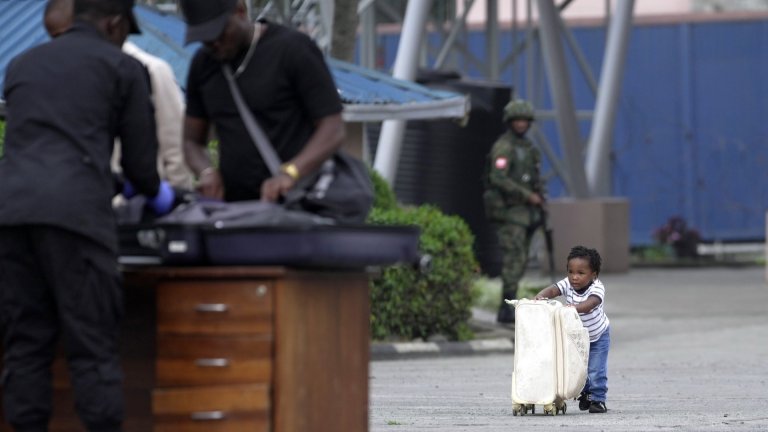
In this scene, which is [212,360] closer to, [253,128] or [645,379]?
[253,128]

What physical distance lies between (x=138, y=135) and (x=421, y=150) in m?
18.4

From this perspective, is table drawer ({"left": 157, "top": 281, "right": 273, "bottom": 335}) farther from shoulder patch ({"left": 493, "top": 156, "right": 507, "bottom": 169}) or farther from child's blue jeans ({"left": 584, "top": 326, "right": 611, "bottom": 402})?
shoulder patch ({"left": 493, "top": 156, "right": 507, "bottom": 169})

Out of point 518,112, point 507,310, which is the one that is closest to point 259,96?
point 518,112

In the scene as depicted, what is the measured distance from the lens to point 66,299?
647 cm

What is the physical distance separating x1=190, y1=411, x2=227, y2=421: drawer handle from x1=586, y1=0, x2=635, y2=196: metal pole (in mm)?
20441

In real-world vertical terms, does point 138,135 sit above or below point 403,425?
above

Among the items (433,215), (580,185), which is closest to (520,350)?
(433,215)

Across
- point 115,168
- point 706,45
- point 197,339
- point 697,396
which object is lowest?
point 697,396

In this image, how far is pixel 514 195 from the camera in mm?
18016

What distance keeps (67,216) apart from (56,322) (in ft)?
1.39

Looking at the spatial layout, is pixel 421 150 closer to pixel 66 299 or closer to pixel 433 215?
pixel 433 215

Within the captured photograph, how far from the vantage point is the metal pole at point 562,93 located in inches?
980

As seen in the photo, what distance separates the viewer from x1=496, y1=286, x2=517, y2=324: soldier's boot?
1805cm

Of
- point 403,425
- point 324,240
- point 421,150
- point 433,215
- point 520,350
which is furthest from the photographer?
point 421,150
